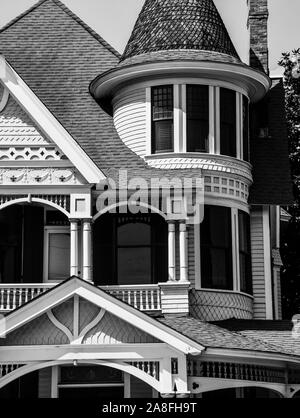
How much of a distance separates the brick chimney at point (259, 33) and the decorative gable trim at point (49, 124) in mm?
8513

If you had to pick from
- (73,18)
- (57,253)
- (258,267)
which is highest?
(73,18)

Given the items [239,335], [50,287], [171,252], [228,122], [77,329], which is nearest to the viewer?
[77,329]

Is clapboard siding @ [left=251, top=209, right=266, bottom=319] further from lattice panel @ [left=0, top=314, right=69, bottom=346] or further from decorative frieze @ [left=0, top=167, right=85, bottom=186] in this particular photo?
lattice panel @ [left=0, top=314, right=69, bottom=346]

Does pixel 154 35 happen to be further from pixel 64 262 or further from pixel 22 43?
pixel 64 262

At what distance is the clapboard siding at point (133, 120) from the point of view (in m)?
31.2

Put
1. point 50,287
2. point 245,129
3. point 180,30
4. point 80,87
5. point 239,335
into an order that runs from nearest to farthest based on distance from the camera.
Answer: point 239,335
point 50,287
point 180,30
point 245,129
point 80,87

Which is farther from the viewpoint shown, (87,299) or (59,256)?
(59,256)

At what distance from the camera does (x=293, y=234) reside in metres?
43.4

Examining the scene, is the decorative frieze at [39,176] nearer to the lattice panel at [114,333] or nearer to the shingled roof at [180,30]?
the lattice panel at [114,333]

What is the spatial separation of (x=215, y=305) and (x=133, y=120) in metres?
5.65

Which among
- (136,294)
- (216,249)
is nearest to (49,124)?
(136,294)

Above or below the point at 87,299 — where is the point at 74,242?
above

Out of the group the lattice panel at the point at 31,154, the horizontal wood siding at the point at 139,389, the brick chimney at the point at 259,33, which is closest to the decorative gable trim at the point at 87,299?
the horizontal wood siding at the point at 139,389

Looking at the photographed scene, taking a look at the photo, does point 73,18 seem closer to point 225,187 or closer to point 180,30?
point 180,30
